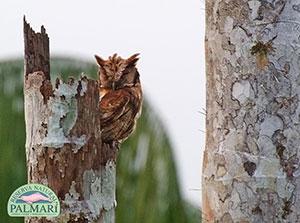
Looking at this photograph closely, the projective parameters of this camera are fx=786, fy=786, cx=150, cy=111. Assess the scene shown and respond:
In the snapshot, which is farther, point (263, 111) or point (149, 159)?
point (149, 159)

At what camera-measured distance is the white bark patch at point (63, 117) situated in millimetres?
1011

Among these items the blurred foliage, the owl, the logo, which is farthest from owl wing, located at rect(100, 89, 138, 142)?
the blurred foliage

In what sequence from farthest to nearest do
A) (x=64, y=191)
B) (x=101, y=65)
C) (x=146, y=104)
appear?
(x=146, y=104) → (x=101, y=65) → (x=64, y=191)

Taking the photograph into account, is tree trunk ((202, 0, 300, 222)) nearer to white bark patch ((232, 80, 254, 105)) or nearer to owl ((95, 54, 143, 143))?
white bark patch ((232, 80, 254, 105))

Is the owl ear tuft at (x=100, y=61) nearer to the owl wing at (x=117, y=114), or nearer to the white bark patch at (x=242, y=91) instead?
the owl wing at (x=117, y=114)

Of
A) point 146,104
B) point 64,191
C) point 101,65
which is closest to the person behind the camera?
point 64,191

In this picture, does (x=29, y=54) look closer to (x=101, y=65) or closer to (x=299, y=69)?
(x=101, y=65)

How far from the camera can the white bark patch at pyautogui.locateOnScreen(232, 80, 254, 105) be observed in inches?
40.6

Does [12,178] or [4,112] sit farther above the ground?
[4,112]

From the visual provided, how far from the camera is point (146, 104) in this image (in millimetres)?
2014

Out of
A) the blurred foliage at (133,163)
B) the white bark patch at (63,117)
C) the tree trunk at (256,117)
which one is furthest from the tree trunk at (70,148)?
the blurred foliage at (133,163)

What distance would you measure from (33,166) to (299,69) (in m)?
0.38

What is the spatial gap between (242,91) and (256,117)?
0.04 m

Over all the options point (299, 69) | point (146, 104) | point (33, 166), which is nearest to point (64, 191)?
point (33, 166)
